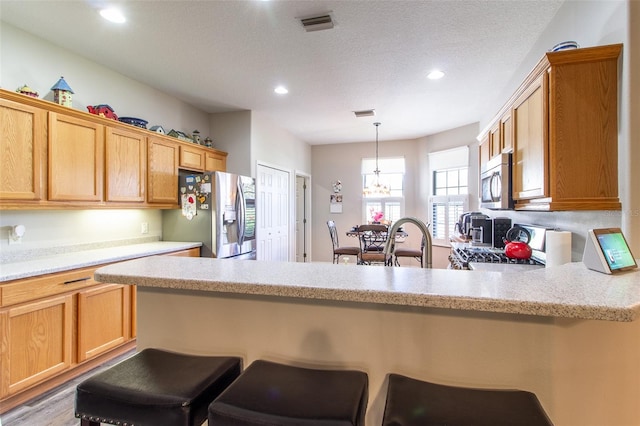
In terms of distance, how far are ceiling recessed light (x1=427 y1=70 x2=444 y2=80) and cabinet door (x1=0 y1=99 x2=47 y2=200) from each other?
3.53m

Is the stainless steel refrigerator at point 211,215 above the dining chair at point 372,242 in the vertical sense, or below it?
above

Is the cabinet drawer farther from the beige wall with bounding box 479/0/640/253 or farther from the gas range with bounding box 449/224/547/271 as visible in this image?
the beige wall with bounding box 479/0/640/253

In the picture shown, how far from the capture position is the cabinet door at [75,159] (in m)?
2.47

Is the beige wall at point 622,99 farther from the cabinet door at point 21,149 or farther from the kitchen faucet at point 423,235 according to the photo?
the cabinet door at point 21,149

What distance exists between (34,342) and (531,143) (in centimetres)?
352

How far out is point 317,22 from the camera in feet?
8.00

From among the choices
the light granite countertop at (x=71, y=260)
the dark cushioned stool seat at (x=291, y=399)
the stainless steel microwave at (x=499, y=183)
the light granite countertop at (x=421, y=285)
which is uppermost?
the stainless steel microwave at (x=499, y=183)

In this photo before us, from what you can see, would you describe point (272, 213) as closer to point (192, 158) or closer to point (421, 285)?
point (192, 158)

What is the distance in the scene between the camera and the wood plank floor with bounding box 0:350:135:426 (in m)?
1.94

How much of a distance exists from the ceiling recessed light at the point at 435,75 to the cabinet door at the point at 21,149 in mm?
3533

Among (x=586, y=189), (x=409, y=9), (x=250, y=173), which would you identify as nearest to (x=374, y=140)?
(x=250, y=173)

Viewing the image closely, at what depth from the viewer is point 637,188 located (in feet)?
4.86

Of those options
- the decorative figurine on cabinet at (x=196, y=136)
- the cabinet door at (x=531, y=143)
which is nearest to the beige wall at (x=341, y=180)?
the decorative figurine on cabinet at (x=196, y=136)

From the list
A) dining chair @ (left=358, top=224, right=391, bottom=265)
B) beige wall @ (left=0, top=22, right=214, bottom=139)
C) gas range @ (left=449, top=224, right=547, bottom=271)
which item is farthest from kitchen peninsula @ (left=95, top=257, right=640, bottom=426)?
dining chair @ (left=358, top=224, right=391, bottom=265)
